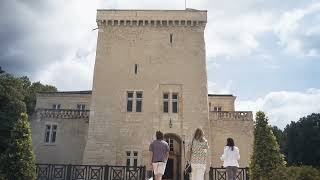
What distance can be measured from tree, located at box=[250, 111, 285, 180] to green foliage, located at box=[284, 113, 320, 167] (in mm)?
26529

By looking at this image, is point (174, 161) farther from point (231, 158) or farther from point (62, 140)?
point (231, 158)

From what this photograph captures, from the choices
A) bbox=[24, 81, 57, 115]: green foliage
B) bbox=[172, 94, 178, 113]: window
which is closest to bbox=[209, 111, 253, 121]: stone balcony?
bbox=[172, 94, 178, 113]: window

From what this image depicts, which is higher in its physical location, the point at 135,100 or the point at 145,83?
the point at 145,83

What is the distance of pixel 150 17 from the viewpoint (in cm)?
3241

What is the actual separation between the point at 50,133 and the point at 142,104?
28.7ft

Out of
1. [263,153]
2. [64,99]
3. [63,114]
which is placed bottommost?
[263,153]

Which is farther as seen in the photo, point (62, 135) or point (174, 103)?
point (62, 135)

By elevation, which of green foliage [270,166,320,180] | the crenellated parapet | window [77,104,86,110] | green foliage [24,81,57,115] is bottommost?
green foliage [270,166,320,180]

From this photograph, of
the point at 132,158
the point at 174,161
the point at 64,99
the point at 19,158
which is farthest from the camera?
the point at 64,99

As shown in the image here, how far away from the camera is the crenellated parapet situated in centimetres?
3244

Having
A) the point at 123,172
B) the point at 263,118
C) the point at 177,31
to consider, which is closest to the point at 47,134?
the point at 123,172

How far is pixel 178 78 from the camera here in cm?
3138

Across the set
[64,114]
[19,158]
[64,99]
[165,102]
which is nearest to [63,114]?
[64,114]

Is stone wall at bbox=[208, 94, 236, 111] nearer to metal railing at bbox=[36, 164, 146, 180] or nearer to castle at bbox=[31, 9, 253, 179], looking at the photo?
castle at bbox=[31, 9, 253, 179]
